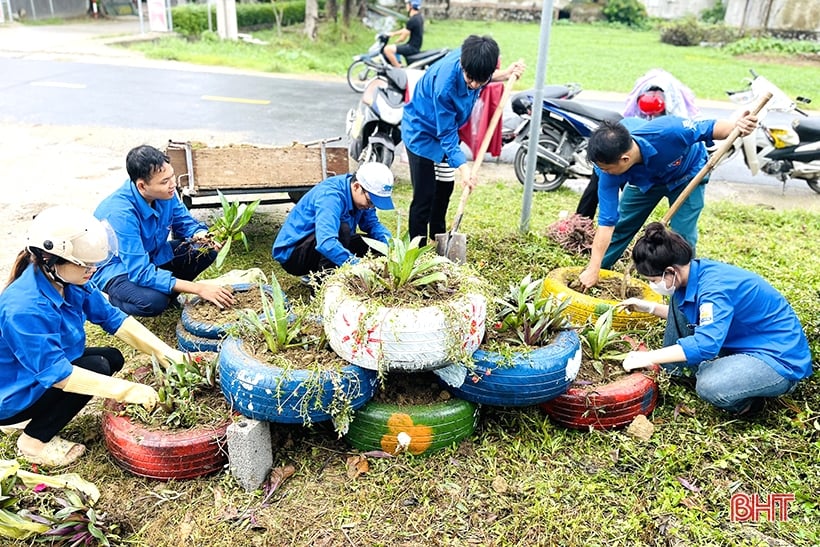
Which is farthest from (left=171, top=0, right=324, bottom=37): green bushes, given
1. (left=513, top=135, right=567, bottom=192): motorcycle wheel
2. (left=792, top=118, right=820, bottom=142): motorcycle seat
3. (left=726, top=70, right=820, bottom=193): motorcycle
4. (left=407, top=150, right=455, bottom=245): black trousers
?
(left=407, top=150, right=455, bottom=245): black trousers

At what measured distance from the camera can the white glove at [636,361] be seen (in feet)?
10.5

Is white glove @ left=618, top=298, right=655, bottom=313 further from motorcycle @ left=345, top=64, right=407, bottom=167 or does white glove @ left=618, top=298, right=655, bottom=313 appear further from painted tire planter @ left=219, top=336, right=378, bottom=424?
motorcycle @ left=345, top=64, right=407, bottom=167

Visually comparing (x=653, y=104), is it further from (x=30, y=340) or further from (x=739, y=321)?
(x=30, y=340)

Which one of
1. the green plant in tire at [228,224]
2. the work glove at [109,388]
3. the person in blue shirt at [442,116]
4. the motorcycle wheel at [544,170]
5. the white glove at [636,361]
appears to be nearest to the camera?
the work glove at [109,388]

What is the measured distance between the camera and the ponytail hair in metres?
3.10

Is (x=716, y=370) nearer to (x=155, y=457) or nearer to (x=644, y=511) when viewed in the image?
(x=644, y=511)

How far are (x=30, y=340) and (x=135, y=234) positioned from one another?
3.95ft

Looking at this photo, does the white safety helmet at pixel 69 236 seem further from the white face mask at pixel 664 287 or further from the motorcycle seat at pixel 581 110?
the motorcycle seat at pixel 581 110

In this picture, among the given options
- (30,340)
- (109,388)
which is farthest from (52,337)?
(109,388)

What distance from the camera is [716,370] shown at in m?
3.21

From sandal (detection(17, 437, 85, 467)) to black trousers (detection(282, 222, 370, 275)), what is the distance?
5.83 feet

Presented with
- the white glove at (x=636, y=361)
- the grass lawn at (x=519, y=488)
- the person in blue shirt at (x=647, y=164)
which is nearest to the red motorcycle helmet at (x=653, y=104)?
the person in blue shirt at (x=647, y=164)

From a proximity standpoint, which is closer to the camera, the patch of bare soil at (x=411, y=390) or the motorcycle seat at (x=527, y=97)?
the patch of bare soil at (x=411, y=390)

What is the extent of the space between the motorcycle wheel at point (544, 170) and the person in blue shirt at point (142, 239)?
424 centimetres
